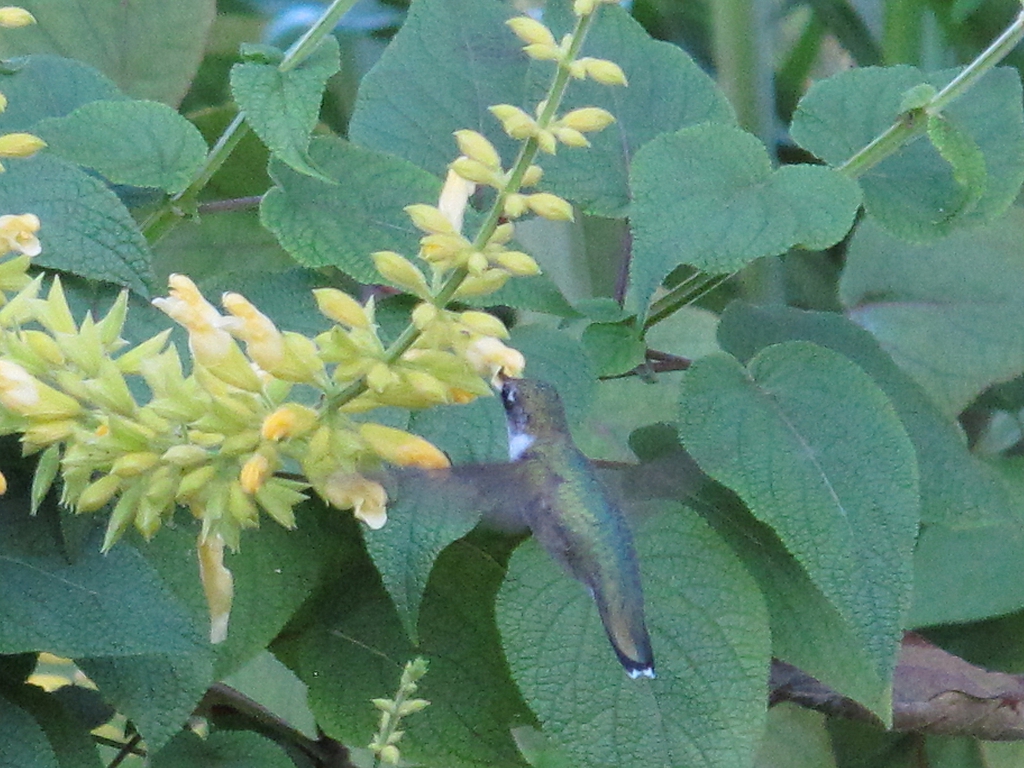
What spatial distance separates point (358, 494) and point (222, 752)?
6.6 inches

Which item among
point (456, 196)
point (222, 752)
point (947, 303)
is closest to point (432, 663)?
point (222, 752)

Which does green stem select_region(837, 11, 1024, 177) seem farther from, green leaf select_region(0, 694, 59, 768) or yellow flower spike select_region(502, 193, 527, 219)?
green leaf select_region(0, 694, 59, 768)

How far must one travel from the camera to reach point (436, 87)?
42 cm

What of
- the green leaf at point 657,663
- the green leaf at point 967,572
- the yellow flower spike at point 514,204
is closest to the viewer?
the yellow flower spike at point 514,204

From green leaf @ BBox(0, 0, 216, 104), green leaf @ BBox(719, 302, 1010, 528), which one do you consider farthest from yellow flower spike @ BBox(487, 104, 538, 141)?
green leaf @ BBox(0, 0, 216, 104)

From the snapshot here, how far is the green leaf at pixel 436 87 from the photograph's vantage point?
42 cm

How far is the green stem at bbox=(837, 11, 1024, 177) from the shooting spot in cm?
36

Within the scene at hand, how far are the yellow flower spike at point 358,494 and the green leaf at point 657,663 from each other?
0.28 feet

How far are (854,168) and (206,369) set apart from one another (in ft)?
0.84

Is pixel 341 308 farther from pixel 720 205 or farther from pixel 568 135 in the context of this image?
pixel 720 205

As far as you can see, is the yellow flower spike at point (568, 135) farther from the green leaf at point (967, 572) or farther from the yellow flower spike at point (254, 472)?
the green leaf at point (967, 572)

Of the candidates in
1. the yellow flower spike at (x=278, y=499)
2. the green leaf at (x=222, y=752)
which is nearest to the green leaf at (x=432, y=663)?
the green leaf at (x=222, y=752)

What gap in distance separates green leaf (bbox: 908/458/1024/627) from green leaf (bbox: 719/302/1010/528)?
6 cm

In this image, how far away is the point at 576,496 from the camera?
0.99ft
